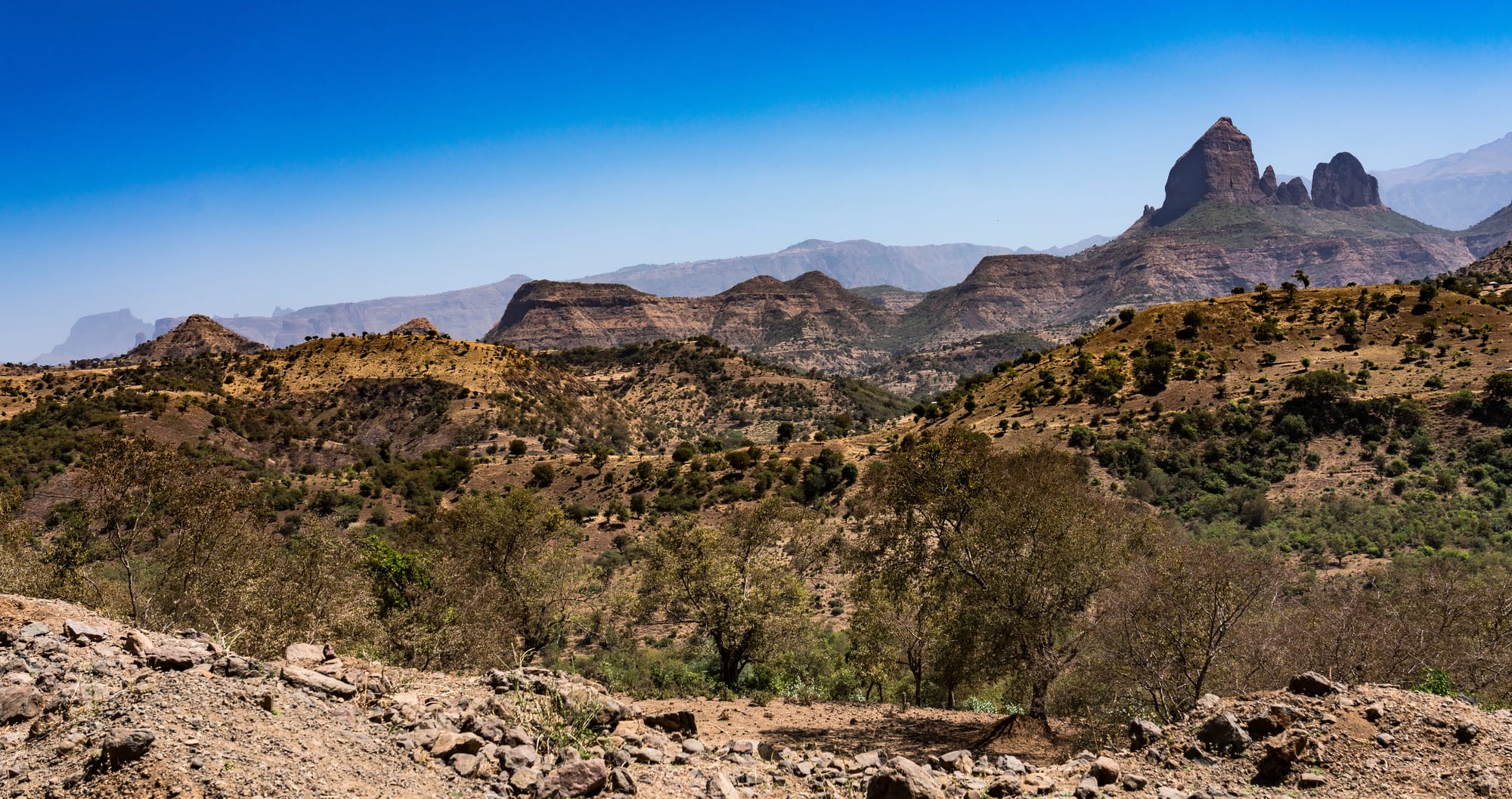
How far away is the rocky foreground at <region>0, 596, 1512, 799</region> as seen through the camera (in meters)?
7.42

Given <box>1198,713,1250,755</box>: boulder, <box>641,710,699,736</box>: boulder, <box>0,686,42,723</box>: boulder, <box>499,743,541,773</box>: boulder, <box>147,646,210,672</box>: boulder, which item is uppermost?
<box>0,686,42,723</box>: boulder

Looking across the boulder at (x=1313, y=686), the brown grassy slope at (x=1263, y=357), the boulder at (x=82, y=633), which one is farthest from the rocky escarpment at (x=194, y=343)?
the boulder at (x=1313, y=686)

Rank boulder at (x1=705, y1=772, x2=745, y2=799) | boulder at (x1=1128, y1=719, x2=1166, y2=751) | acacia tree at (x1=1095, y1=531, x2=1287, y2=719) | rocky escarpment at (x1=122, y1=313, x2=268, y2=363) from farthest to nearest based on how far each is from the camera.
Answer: rocky escarpment at (x1=122, y1=313, x2=268, y2=363) < acacia tree at (x1=1095, y1=531, x2=1287, y2=719) < boulder at (x1=1128, y1=719, x2=1166, y2=751) < boulder at (x1=705, y1=772, x2=745, y2=799)

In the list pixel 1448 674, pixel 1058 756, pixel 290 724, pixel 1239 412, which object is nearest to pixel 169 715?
pixel 290 724

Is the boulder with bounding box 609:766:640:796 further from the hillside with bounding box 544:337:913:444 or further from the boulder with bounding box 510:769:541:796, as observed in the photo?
the hillside with bounding box 544:337:913:444

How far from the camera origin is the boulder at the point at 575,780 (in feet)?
28.0

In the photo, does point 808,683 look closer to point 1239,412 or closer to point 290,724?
point 290,724

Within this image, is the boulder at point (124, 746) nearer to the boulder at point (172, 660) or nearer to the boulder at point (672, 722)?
the boulder at point (172, 660)

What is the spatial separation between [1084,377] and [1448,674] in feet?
161

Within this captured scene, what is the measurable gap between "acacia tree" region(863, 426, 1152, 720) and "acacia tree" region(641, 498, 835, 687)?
3592 millimetres

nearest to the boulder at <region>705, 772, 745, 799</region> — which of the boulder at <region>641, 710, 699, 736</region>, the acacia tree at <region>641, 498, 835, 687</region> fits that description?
the boulder at <region>641, 710, 699, 736</region>

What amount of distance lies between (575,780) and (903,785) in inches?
172

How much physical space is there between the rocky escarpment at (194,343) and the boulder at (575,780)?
443ft

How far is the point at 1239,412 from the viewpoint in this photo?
47.4m
